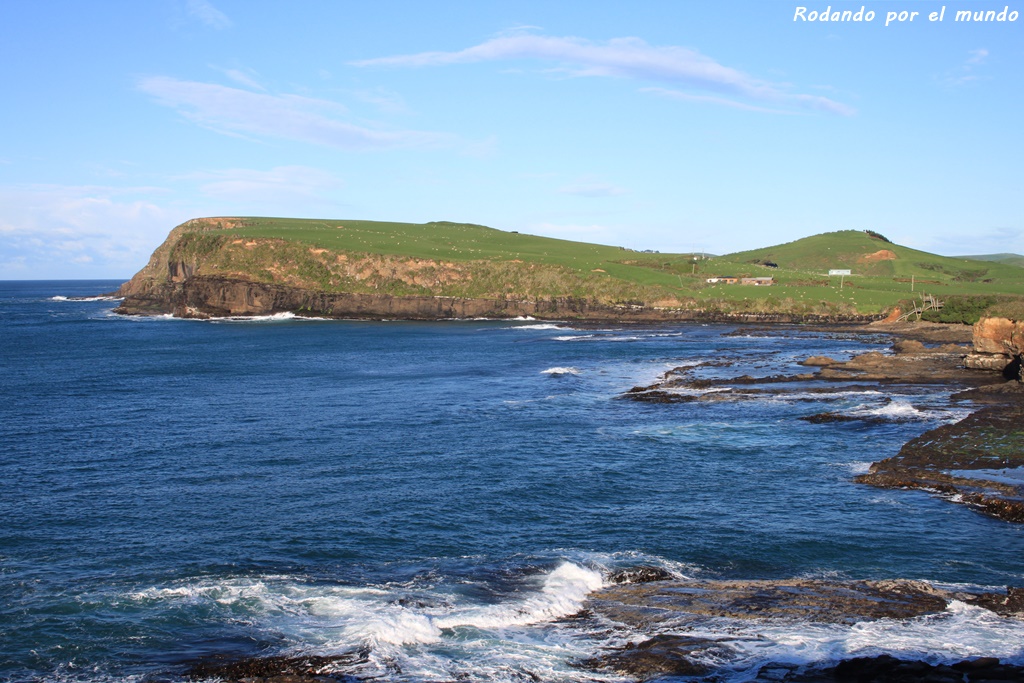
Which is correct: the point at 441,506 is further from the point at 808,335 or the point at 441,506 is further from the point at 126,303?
the point at 126,303

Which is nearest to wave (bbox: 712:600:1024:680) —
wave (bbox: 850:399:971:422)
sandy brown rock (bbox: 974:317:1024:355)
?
wave (bbox: 850:399:971:422)

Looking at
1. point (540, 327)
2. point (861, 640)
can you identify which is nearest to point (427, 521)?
point (861, 640)

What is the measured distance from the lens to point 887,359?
76.1 metres

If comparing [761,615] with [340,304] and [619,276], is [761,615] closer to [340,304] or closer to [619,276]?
[340,304]

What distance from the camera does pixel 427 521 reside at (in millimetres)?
33781

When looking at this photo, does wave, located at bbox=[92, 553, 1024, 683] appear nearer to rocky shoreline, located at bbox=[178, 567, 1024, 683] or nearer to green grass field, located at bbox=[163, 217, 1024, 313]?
rocky shoreline, located at bbox=[178, 567, 1024, 683]

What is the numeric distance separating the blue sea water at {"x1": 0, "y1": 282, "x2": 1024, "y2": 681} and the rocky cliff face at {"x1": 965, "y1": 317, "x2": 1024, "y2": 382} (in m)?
9.22

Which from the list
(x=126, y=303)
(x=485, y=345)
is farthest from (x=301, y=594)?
(x=126, y=303)

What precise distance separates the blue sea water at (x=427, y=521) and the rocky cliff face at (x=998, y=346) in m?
9.22

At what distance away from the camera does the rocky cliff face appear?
64875 mm

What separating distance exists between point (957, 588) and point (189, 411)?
163 ft

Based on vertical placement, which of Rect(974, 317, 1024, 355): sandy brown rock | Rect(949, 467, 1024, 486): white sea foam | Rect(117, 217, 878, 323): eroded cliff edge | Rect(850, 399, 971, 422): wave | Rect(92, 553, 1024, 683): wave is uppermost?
Rect(117, 217, 878, 323): eroded cliff edge

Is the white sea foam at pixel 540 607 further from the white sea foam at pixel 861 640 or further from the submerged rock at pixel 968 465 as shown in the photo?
the submerged rock at pixel 968 465

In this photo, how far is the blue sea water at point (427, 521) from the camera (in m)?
22.8
